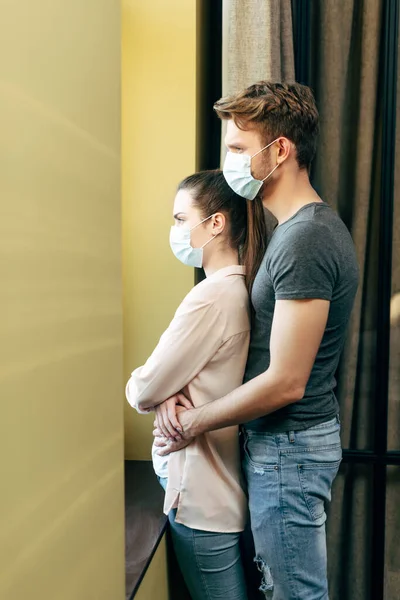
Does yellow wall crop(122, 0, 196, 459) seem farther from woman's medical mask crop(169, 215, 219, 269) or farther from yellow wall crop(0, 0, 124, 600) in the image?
yellow wall crop(0, 0, 124, 600)

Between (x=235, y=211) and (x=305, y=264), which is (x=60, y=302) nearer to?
(x=305, y=264)

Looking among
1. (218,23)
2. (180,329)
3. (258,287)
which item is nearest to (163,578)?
(180,329)

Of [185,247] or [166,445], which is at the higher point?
[185,247]

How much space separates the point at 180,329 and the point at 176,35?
964 millimetres

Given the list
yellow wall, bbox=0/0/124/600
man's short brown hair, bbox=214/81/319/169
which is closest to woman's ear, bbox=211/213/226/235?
man's short brown hair, bbox=214/81/319/169

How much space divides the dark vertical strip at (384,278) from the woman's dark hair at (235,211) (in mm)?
557

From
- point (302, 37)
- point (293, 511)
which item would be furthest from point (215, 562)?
point (302, 37)

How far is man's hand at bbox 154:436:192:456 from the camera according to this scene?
1.37 metres

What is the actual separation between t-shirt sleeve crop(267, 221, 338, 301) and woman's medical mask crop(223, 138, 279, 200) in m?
0.18

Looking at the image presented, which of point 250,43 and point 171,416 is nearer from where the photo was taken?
point 171,416

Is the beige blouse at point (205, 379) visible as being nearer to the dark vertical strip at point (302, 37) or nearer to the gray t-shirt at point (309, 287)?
the gray t-shirt at point (309, 287)

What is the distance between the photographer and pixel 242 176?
1332 mm

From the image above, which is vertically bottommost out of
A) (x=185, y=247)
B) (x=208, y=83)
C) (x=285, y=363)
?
(x=285, y=363)

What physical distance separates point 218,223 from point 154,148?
51 cm
